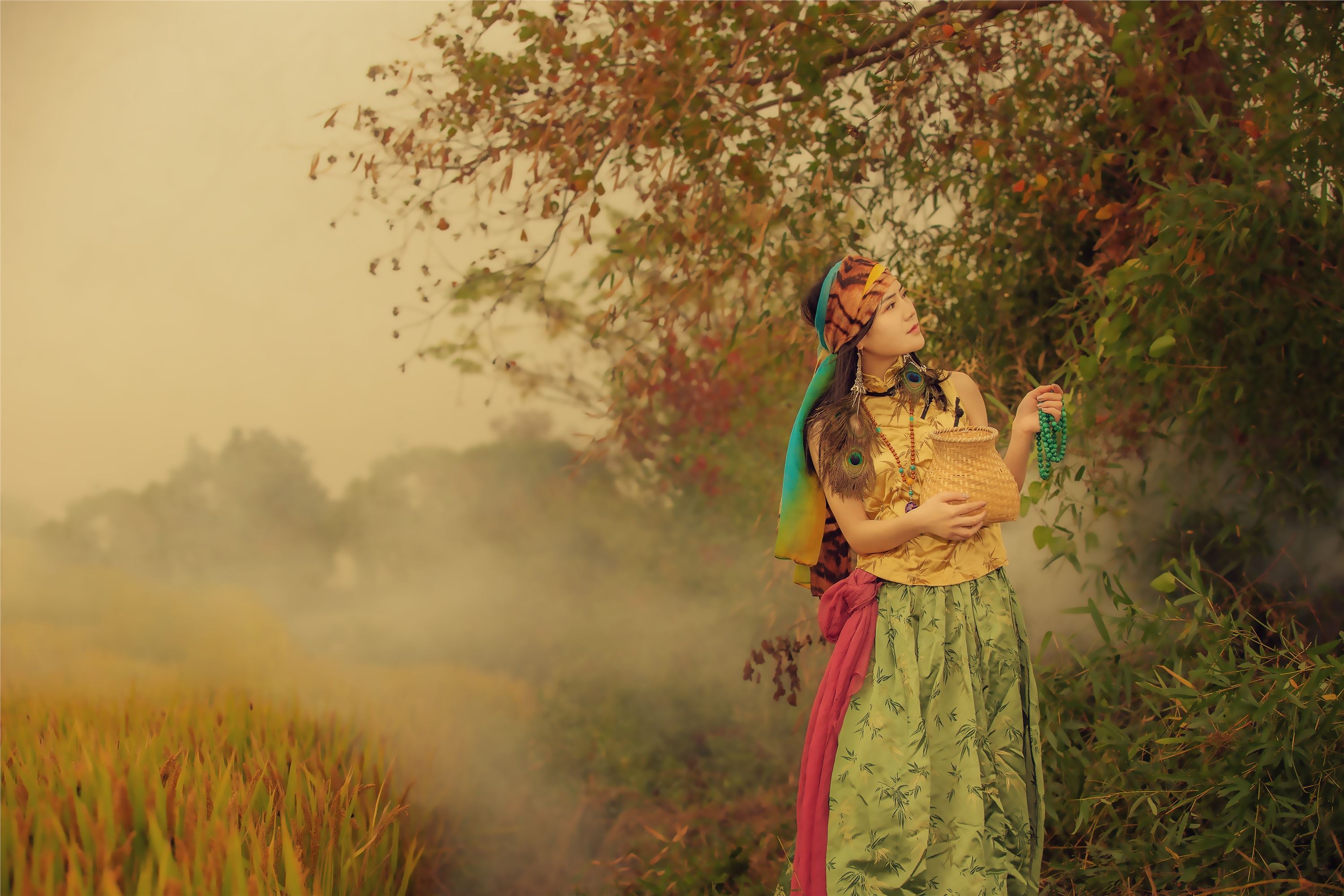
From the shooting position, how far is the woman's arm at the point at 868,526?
65.9 inches

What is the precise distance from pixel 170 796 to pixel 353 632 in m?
0.68

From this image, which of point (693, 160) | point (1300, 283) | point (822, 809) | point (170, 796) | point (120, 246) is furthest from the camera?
point (693, 160)

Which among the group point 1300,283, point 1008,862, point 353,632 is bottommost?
point 1008,862

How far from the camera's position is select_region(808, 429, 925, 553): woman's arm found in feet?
5.49

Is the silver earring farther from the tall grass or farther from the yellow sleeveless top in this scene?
the tall grass

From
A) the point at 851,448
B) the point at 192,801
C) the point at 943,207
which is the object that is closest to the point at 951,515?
the point at 851,448

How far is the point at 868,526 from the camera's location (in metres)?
1.71

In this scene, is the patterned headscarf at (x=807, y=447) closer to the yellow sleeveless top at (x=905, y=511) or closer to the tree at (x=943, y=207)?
the yellow sleeveless top at (x=905, y=511)

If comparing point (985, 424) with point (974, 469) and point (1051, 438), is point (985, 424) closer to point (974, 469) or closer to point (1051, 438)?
point (1051, 438)

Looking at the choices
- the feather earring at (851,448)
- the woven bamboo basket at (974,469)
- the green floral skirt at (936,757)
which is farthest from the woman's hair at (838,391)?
the green floral skirt at (936,757)

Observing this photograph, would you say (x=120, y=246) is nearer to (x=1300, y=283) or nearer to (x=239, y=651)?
(x=239, y=651)

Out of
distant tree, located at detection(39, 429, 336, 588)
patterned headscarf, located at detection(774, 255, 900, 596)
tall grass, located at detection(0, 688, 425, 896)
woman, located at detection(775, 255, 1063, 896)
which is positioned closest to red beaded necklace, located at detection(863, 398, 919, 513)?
woman, located at detection(775, 255, 1063, 896)

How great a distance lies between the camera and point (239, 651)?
246 centimetres

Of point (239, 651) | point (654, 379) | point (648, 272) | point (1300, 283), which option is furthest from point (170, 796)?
point (1300, 283)
